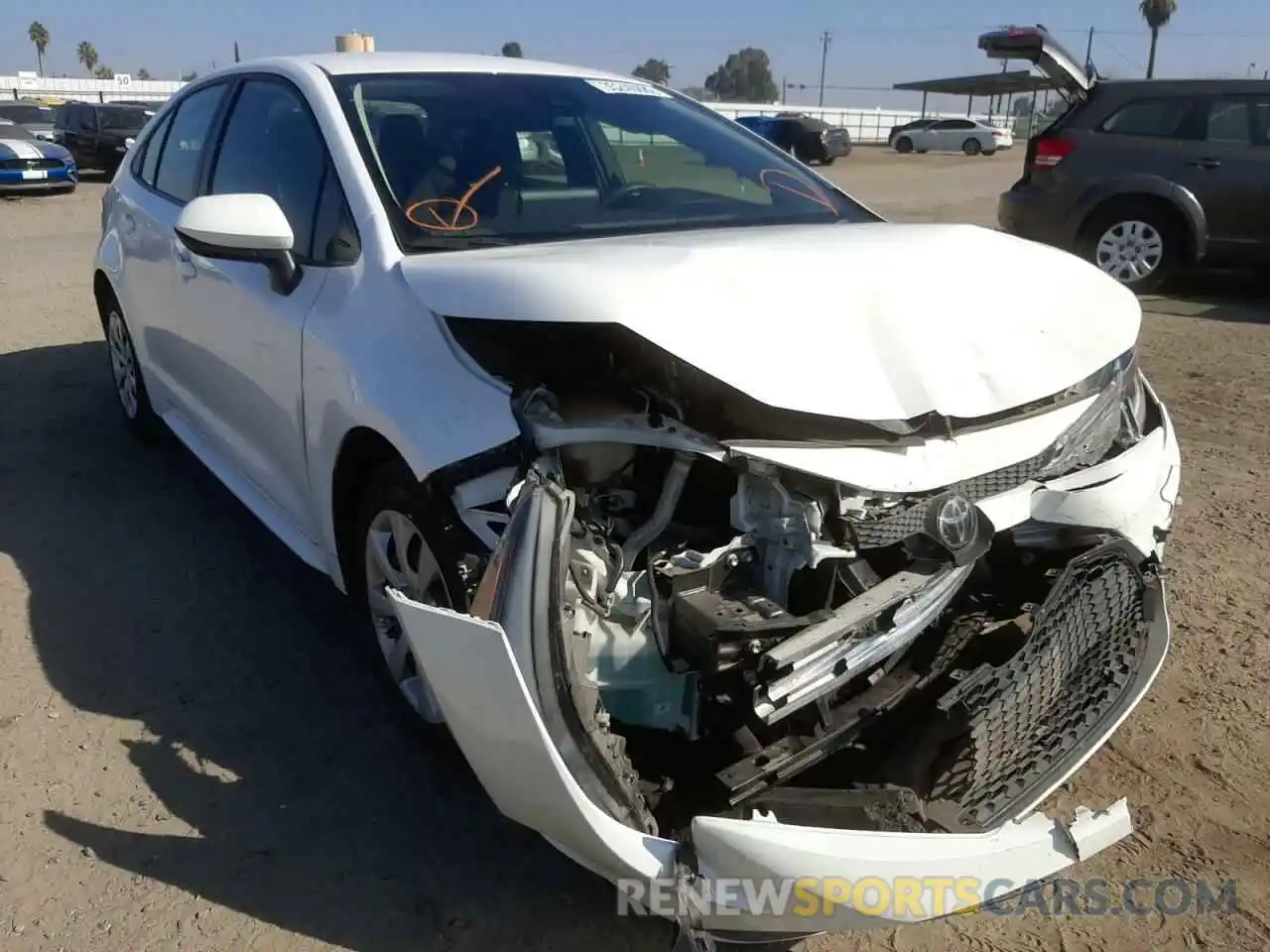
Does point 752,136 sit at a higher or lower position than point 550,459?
higher

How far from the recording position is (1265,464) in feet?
17.2

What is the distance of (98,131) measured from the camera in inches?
852

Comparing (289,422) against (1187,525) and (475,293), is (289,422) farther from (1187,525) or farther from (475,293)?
(1187,525)

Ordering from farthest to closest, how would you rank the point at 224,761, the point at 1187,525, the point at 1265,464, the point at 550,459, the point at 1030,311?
the point at 1265,464 → the point at 1187,525 → the point at 224,761 → the point at 1030,311 → the point at 550,459

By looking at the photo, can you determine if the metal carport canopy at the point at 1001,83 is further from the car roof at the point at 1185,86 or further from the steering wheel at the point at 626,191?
the steering wheel at the point at 626,191

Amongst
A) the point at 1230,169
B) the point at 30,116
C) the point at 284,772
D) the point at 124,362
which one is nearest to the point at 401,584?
the point at 284,772

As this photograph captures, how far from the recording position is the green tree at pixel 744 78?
3293 inches

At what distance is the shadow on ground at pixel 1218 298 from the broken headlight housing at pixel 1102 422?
21.5ft

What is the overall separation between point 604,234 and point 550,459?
1.07 meters

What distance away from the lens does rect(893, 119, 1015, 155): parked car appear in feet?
145

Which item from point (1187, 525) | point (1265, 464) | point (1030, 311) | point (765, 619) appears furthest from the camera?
point (1265, 464)

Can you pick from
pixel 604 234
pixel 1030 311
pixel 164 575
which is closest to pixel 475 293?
pixel 604 234

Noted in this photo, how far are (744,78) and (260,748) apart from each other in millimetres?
90347

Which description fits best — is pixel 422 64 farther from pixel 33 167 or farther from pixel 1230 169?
pixel 33 167
